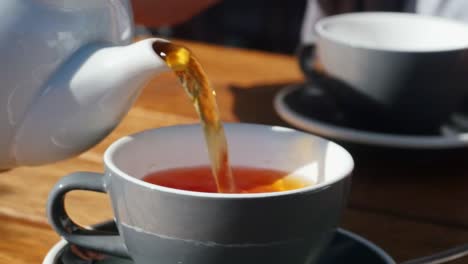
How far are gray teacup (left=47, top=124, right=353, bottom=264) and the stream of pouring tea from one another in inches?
1.5

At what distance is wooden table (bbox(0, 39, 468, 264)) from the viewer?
595mm

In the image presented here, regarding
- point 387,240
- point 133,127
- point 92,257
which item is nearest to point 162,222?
point 92,257

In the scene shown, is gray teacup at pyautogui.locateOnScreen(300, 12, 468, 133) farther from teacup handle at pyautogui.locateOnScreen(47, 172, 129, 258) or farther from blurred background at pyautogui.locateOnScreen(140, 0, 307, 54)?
blurred background at pyautogui.locateOnScreen(140, 0, 307, 54)

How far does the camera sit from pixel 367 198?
26.7 inches

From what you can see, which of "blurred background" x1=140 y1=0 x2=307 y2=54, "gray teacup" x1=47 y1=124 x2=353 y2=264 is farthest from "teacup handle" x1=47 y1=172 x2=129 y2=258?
"blurred background" x1=140 y1=0 x2=307 y2=54

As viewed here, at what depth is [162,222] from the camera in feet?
1.55

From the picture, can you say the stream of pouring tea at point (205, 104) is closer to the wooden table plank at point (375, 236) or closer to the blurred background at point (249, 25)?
the wooden table plank at point (375, 236)

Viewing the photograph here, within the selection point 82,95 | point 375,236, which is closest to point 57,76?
point 82,95

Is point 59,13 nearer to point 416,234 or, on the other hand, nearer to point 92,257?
point 92,257

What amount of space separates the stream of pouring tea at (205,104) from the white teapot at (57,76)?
15mm

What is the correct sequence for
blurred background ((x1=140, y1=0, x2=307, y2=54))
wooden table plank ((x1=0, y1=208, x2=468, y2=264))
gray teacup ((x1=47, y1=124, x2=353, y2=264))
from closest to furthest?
gray teacup ((x1=47, y1=124, x2=353, y2=264)), wooden table plank ((x1=0, y1=208, x2=468, y2=264)), blurred background ((x1=140, y1=0, x2=307, y2=54))

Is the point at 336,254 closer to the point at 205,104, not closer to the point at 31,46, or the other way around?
the point at 205,104

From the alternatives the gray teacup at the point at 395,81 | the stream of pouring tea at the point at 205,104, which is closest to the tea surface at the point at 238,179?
the stream of pouring tea at the point at 205,104

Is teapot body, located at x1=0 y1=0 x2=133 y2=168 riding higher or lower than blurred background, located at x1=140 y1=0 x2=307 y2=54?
higher
